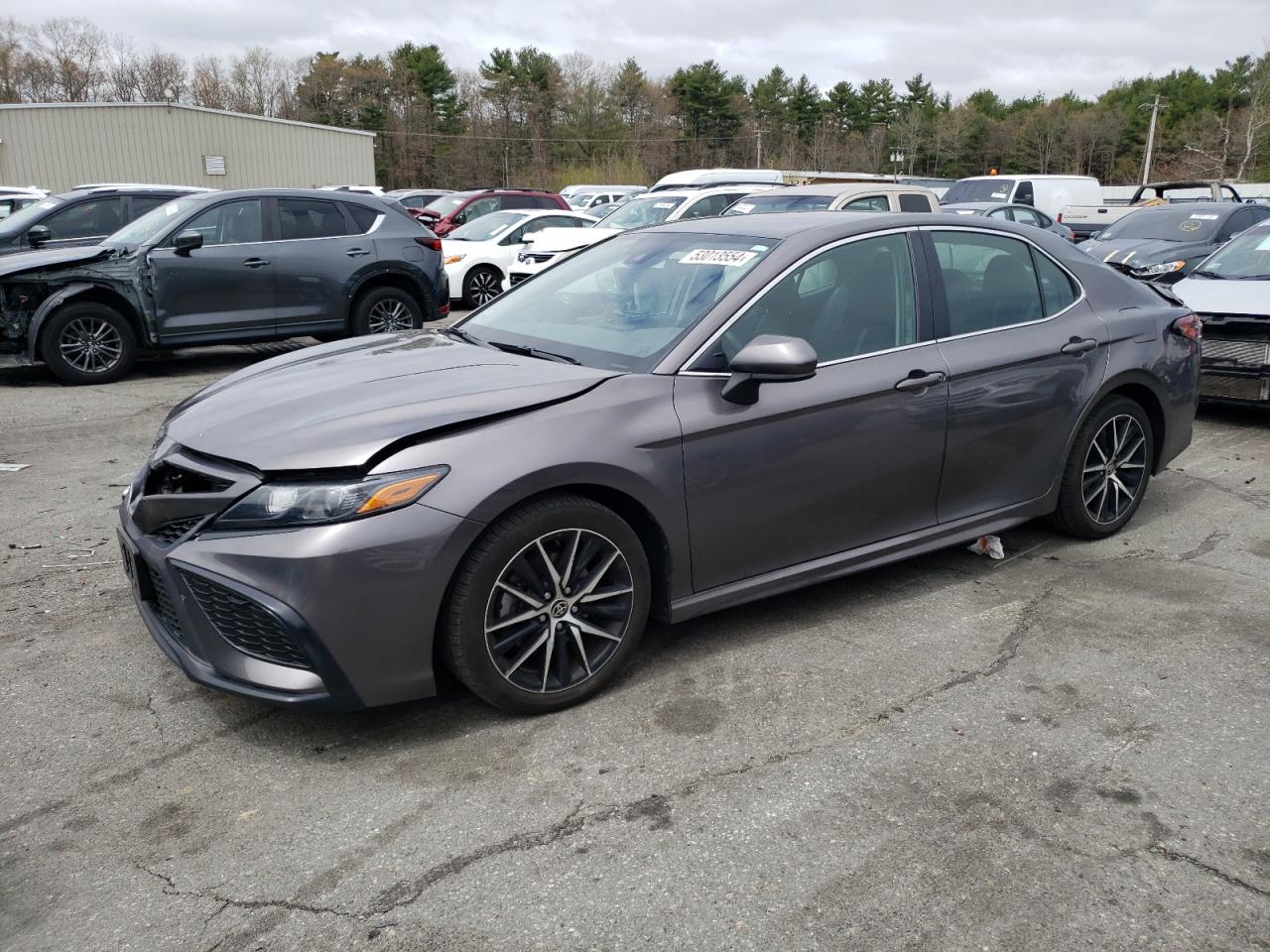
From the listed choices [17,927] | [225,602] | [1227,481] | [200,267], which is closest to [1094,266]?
[1227,481]

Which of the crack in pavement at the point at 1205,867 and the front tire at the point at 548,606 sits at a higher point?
the front tire at the point at 548,606

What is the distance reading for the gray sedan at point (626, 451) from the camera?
311 centimetres

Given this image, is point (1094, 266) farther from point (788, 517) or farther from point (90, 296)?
point (90, 296)

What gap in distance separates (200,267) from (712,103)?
78.4 m

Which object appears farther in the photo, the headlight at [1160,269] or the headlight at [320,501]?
the headlight at [1160,269]

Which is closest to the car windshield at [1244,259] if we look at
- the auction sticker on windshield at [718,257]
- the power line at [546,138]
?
the auction sticker on windshield at [718,257]

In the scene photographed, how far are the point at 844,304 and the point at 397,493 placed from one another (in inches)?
79.3

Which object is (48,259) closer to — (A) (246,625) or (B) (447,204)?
(A) (246,625)

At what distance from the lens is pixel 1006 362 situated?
14.9ft

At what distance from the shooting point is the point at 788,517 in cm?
391

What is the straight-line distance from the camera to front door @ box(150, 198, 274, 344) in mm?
9508

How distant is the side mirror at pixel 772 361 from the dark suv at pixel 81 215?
9578mm

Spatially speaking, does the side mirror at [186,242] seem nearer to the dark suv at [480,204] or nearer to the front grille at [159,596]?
the front grille at [159,596]

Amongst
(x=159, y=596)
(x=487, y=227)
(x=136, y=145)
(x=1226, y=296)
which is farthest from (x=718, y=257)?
(x=136, y=145)
